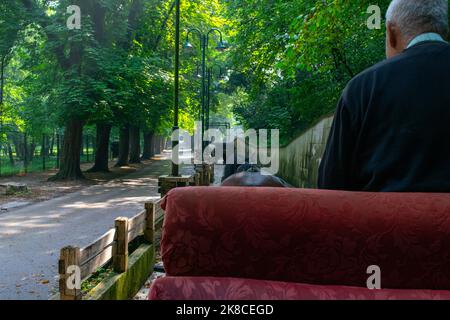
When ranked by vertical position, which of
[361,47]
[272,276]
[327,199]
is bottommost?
[272,276]

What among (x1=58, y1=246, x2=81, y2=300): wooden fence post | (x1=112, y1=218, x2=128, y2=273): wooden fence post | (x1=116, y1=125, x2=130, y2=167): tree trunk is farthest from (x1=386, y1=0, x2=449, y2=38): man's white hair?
(x1=116, y1=125, x2=130, y2=167): tree trunk

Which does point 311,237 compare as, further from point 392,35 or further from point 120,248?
point 120,248

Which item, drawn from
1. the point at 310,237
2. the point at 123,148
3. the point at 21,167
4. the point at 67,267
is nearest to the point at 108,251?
the point at 67,267

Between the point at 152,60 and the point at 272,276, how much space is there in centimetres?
2201

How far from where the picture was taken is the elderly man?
206 cm

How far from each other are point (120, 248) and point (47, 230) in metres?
5.59

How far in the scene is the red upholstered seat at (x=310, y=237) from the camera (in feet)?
6.02

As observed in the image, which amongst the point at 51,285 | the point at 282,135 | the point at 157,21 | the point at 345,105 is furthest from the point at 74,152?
the point at 345,105

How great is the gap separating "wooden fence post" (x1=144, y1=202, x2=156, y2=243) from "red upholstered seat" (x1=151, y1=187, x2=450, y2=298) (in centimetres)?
527

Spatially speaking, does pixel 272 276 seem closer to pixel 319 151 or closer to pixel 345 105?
pixel 345 105

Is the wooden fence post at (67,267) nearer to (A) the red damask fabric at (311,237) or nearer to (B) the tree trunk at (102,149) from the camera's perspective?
(A) the red damask fabric at (311,237)

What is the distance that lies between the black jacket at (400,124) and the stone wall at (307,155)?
10148mm

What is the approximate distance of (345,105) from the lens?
2.19m
